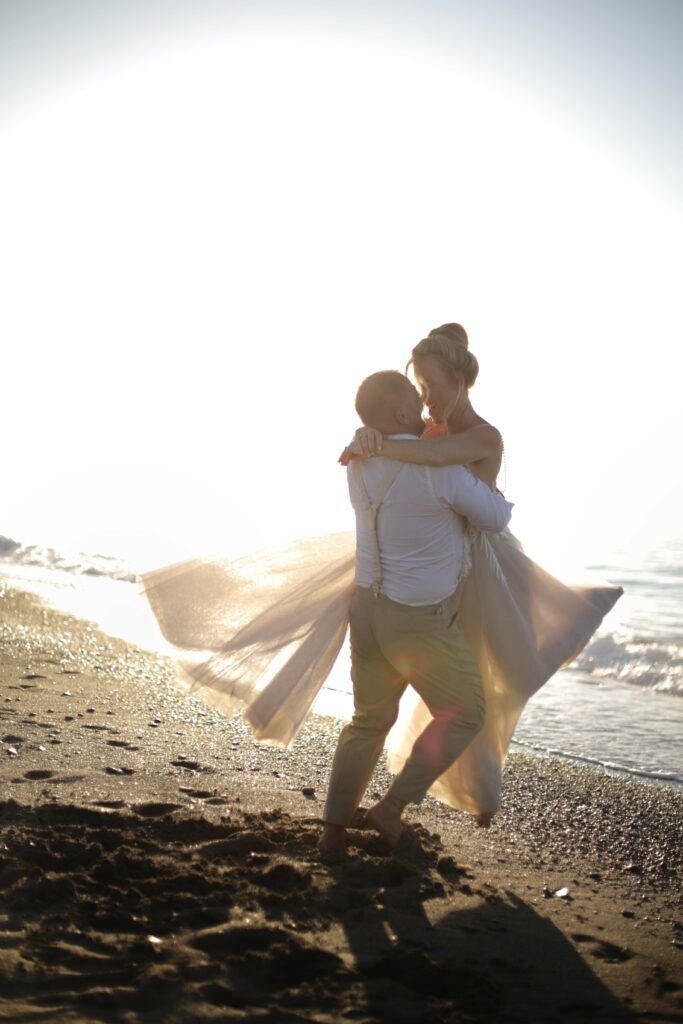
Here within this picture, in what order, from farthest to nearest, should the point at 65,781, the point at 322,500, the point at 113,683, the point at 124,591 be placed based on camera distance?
the point at 322,500, the point at 124,591, the point at 113,683, the point at 65,781

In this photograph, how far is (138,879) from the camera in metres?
3.60

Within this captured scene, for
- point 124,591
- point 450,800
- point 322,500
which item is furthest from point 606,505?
point 450,800

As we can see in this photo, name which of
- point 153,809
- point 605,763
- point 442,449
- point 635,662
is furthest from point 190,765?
point 635,662

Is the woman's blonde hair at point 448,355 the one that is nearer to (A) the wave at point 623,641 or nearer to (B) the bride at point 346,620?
(B) the bride at point 346,620

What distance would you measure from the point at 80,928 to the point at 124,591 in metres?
13.7

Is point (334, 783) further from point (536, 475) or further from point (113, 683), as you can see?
point (536, 475)

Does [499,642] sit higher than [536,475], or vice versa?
[536,475]

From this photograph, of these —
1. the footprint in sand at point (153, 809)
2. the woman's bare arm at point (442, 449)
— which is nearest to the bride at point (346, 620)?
the woman's bare arm at point (442, 449)

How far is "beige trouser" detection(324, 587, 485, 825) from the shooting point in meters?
4.09

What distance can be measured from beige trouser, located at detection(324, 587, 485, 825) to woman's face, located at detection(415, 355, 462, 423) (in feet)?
2.77

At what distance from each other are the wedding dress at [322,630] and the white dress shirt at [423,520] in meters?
0.23

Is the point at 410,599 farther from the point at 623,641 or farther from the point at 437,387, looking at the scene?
the point at 623,641

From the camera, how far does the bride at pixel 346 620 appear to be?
438cm

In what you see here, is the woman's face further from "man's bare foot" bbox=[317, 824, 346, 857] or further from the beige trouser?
"man's bare foot" bbox=[317, 824, 346, 857]
